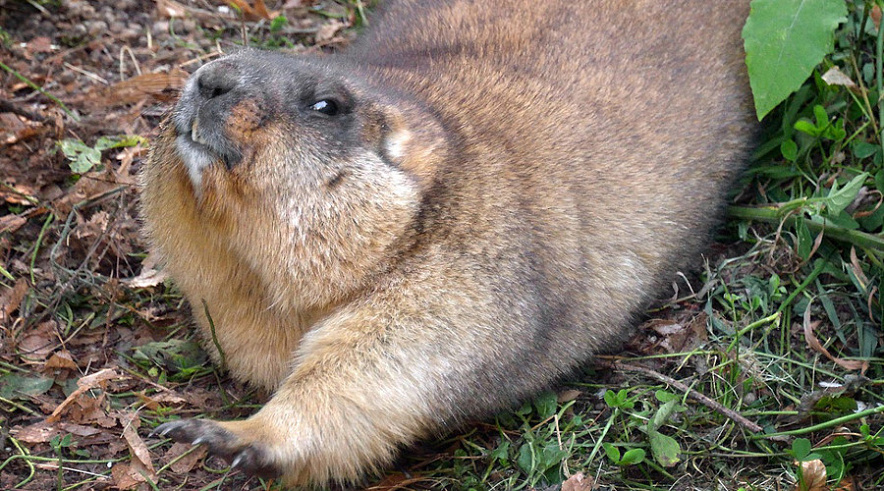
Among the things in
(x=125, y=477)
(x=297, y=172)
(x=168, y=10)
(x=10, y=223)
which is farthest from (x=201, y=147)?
(x=168, y=10)

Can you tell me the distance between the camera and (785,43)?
5.02m

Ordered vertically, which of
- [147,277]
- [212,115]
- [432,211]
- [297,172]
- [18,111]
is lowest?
[147,277]

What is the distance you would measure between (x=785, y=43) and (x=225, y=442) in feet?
12.2

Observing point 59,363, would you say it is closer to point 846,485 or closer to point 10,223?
point 10,223

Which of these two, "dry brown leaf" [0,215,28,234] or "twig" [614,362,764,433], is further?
"dry brown leaf" [0,215,28,234]

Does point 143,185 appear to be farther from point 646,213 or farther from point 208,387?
point 646,213

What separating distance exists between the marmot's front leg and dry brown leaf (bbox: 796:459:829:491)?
1600mm

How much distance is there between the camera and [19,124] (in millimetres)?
6004

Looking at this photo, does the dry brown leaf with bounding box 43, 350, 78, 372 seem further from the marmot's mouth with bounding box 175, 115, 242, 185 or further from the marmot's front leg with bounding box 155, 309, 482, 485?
the marmot's mouth with bounding box 175, 115, 242, 185

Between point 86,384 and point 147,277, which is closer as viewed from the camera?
point 86,384

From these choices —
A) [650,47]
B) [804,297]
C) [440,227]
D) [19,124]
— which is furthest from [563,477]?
[19,124]

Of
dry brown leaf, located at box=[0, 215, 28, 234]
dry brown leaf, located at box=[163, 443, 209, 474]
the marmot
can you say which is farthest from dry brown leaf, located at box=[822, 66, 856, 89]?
dry brown leaf, located at box=[0, 215, 28, 234]

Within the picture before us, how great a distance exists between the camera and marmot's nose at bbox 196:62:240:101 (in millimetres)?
4078

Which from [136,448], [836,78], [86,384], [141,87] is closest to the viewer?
[136,448]
